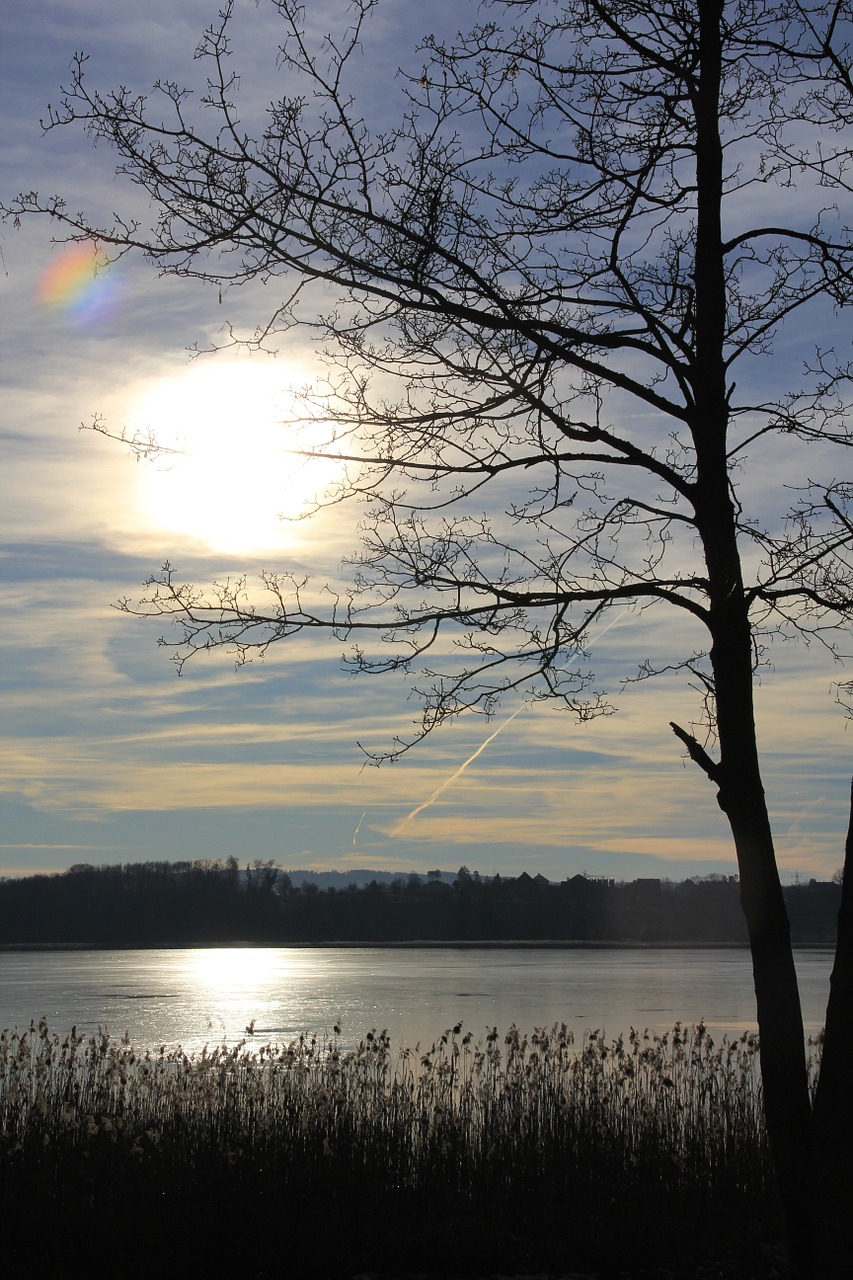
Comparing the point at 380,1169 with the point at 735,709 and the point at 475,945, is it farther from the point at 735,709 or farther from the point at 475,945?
the point at 475,945

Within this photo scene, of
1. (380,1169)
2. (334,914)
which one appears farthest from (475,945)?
(380,1169)

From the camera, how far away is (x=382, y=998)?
4669 centimetres

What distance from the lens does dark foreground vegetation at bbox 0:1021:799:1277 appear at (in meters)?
8.34

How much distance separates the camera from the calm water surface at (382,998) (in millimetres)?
33875

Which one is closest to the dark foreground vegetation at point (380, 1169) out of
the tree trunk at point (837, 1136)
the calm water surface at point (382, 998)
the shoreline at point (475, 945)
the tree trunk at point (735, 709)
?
the tree trunk at point (735, 709)

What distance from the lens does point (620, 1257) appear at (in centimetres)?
A: 857

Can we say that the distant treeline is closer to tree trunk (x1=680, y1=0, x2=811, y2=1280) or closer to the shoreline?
the shoreline

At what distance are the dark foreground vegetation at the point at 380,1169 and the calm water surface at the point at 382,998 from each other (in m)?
14.2

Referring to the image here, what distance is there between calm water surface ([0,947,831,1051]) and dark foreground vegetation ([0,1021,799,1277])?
1421cm

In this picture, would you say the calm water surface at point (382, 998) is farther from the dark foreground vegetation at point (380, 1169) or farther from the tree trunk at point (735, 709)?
the tree trunk at point (735, 709)

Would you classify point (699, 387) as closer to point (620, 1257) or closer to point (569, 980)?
point (620, 1257)

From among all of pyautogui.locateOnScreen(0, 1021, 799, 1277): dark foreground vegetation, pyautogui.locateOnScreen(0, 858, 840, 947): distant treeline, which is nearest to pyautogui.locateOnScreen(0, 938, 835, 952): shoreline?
pyautogui.locateOnScreen(0, 858, 840, 947): distant treeline

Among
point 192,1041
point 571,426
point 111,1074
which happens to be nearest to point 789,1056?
point 571,426

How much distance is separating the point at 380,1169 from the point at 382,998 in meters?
38.2
